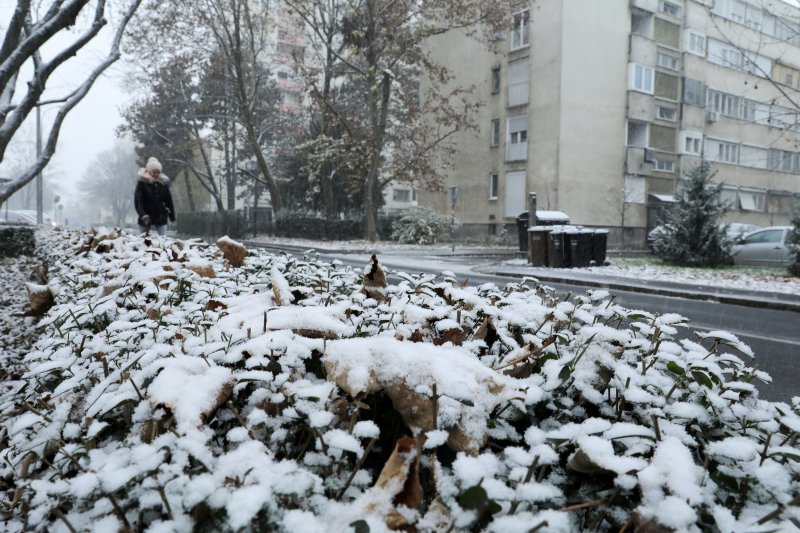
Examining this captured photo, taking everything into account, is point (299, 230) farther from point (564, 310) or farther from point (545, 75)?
point (564, 310)

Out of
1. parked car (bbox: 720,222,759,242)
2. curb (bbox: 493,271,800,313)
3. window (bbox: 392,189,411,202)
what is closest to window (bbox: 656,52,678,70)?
parked car (bbox: 720,222,759,242)

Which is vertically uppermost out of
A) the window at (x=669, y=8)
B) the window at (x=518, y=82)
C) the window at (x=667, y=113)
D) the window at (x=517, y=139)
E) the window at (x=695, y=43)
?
the window at (x=669, y=8)

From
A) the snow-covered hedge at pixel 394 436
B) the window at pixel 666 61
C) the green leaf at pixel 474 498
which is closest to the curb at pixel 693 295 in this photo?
the snow-covered hedge at pixel 394 436

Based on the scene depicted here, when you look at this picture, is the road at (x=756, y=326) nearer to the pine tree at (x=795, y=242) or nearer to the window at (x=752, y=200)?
the pine tree at (x=795, y=242)

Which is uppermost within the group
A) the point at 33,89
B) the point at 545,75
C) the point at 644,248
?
the point at 545,75

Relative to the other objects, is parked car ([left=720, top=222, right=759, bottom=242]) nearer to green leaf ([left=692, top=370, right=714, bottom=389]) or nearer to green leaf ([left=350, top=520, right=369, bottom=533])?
green leaf ([left=692, top=370, right=714, bottom=389])

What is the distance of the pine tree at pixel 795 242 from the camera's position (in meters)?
13.6

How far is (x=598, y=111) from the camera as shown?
2872 cm

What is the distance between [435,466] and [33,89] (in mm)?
8523

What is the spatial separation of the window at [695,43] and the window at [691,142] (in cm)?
481

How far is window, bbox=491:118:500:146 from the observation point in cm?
3119

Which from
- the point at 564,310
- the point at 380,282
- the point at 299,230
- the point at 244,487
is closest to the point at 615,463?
the point at 244,487

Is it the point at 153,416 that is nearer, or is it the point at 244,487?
the point at 244,487

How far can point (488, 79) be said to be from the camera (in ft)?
104
